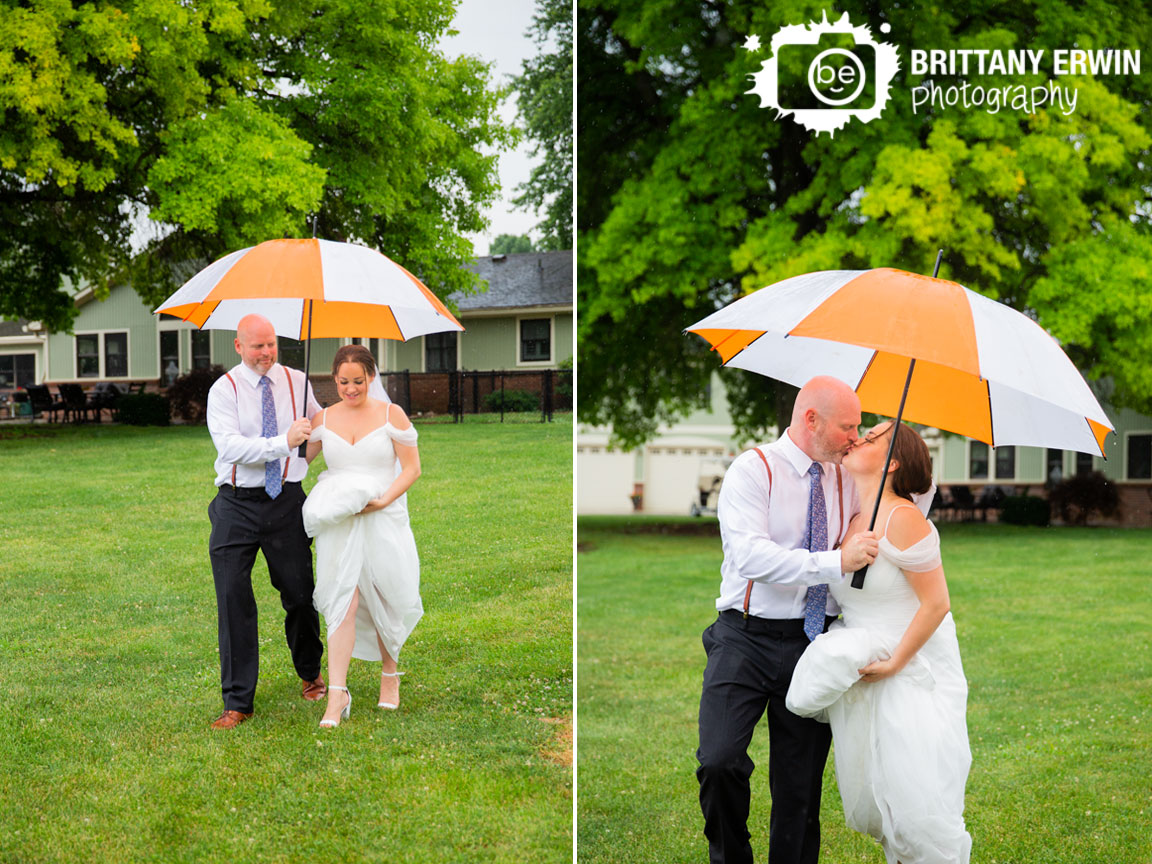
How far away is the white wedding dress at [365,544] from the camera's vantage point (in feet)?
13.3

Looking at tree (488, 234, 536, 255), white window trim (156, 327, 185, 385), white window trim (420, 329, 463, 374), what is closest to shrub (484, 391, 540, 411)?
white window trim (420, 329, 463, 374)

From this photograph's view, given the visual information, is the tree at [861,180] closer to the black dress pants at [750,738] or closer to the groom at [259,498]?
the groom at [259,498]

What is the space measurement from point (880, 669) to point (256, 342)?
91.7 inches

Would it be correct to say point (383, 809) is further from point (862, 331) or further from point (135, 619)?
point (862, 331)

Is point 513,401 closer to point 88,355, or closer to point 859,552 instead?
point 88,355

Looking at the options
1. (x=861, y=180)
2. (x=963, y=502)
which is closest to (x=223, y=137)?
(x=861, y=180)

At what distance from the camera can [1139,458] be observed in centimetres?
1238

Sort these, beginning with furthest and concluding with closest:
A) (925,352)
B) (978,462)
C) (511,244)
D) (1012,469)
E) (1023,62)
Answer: (978,462)
(1012,469)
(1023,62)
(511,244)
(925,352)

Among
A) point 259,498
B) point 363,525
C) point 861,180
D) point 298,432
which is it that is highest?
point 861,180

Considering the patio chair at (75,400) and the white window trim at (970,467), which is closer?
the patio chair at (75,400)

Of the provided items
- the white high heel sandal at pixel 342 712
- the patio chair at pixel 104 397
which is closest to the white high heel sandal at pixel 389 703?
the white high heel sandal at pixel 342 712

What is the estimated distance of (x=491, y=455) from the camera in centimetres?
436

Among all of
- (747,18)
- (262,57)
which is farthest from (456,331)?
(747,18)

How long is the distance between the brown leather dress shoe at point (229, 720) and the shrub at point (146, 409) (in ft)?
3.50
